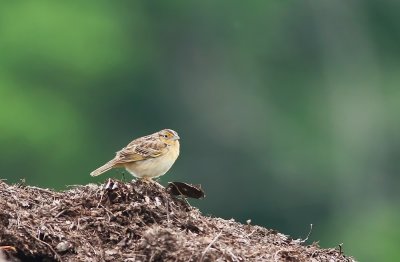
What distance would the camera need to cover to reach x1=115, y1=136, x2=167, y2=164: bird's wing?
526 inches

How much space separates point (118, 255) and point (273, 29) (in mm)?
41755

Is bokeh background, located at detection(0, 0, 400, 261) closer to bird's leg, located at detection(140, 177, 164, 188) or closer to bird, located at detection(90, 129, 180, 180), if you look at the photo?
bird, located at detection(90, 129, 180, 180)

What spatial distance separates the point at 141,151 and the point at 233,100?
106 feet

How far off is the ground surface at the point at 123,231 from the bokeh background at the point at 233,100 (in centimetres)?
2299

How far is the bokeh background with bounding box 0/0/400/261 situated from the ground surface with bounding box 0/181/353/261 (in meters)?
23.0

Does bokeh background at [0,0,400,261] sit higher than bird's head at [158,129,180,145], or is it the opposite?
bokeh background at [0,0,400,261]

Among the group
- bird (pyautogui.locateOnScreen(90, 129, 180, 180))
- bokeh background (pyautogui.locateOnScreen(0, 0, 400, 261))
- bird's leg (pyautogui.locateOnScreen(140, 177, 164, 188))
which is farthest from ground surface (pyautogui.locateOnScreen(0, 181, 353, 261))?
bokeh background (pyautogui.locateOnScreen(0, 0, 400, 261))

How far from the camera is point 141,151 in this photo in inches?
528

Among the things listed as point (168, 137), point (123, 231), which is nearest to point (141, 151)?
point (168, 137)

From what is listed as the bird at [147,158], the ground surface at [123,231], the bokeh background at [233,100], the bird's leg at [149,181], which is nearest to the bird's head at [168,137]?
the bird at [147,158]

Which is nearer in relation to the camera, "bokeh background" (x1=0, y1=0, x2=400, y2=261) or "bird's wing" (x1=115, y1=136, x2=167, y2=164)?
"bird's wing" (x1=115, y1=136, x2=167, y2=164)

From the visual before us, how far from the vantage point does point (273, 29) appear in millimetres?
52531

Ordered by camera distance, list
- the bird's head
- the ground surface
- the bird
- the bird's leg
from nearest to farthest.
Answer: the ground surface → the bird's leg → the bird → the bird's head

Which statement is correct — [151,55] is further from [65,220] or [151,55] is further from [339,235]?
[65,220]
